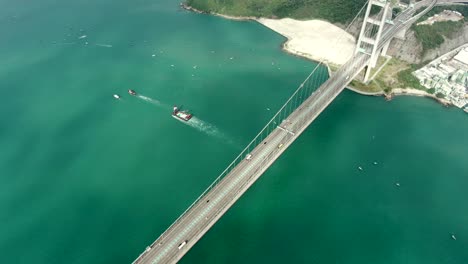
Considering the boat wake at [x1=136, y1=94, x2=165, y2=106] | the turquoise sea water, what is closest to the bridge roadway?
the turquoise sea water

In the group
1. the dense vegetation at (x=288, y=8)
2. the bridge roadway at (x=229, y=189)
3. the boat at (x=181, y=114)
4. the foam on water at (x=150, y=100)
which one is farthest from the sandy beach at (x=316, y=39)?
the foam on water at (x=150, y=100)

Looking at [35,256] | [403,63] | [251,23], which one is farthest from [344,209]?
[251,23]

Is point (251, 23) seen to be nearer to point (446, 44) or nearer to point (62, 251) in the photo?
point (446, 44)

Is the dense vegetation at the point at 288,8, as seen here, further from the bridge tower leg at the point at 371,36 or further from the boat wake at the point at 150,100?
the boat wake at the point at 150,100

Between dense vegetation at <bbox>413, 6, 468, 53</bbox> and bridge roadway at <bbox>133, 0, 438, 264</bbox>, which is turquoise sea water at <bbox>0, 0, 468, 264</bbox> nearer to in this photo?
bridge roadway at <bbox>133, 0, 438, 264</bbox>

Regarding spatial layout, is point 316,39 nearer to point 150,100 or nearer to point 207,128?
point 207,128

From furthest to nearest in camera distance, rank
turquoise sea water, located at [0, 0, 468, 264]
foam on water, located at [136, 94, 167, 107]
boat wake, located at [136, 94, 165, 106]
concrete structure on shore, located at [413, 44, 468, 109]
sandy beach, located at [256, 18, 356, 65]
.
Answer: sandy beach, located at [256, 18, 356, 65] < concrete structure on shore, located at [413, 44, 468, 109] < boat wake, located at [136, 94, 165, 106] < foam on water, located at [136, 94, 167, 107] < turquoise sea water, located at [0, 0, 468, 264]

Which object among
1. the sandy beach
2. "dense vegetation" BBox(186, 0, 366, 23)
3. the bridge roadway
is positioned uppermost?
"dense vegetation" BBox(186, 0, 366, 23)
